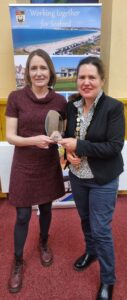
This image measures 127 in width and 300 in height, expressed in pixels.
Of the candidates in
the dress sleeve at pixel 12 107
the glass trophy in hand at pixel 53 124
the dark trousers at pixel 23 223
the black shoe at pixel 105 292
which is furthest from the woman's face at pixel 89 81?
the black shoe at pixel 105 292

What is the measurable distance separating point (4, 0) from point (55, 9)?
48 centimetres

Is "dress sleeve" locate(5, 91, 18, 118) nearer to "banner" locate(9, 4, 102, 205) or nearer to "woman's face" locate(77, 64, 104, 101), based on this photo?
"woman's face" locate(77, 64, 104, 101)

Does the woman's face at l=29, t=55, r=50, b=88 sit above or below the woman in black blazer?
above

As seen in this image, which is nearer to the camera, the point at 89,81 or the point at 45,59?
the point at 89,81

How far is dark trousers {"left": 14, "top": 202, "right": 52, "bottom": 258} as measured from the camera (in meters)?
1.64

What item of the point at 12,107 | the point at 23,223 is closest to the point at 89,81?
the point at 12,107

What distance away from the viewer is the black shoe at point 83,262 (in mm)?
1904

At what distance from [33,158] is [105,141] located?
1.45 ft

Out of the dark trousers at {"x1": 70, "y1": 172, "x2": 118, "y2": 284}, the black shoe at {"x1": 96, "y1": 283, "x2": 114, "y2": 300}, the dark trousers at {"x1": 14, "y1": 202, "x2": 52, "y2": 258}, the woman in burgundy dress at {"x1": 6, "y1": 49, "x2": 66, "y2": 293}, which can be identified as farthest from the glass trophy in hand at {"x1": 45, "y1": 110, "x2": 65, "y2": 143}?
the black shoe at {"x1": 96, "y1": 283, "x2": 114, "y2": 300}

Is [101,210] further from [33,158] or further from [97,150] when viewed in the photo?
[33,158]

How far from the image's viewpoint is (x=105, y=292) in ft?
5.25

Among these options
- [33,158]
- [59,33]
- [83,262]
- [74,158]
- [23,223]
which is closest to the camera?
[74,158]

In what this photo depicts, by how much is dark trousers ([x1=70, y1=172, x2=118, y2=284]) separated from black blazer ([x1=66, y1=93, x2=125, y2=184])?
67 mm

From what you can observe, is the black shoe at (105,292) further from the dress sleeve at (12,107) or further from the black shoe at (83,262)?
the dress sleeve at (12,107)
